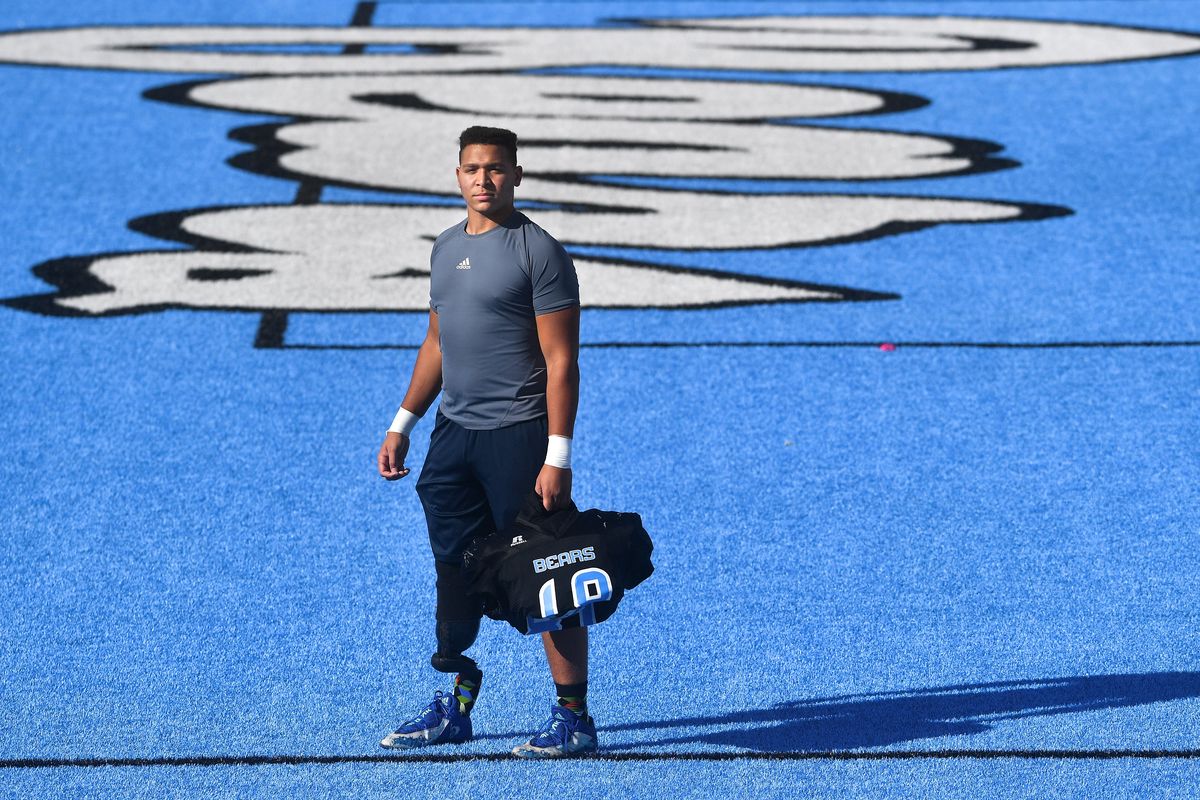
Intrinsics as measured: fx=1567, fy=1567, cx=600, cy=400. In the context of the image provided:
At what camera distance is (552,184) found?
30.7 ft

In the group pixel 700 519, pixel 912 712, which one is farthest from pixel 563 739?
pixel 700 519

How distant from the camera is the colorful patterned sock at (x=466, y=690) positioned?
156 inches

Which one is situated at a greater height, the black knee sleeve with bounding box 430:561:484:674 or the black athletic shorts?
the black athletic shorts

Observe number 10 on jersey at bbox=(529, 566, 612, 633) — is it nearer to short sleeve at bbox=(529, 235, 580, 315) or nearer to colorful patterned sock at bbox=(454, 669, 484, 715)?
colorful patterned sock at bbox=(454, 669, 484, 715)

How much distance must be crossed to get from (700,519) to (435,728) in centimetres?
168

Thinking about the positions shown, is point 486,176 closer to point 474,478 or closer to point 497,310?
point 497,310

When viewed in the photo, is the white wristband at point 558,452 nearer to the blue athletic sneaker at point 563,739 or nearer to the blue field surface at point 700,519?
the blue athletic sneaker at point 563,739

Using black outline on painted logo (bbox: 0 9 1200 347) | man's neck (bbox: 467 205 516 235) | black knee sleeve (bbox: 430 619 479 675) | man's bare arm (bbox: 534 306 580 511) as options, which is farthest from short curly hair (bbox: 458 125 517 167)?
black outline on painted logo (bbox: 0 9 1200 347)

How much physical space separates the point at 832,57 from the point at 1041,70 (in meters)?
1.67

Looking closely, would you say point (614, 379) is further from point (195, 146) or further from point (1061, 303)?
point (195, 146)

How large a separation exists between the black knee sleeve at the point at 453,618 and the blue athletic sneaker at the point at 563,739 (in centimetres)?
27

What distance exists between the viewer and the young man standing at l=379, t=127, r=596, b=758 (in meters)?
3.57

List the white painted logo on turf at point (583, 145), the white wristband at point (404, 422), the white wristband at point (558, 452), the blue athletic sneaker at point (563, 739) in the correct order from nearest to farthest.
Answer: the white wristband at point (558, 452)
the blue athletic sneaker at point (563, 739)
the white wristband at point (404, 422)
the white painted logo on turf at point (583, 145)

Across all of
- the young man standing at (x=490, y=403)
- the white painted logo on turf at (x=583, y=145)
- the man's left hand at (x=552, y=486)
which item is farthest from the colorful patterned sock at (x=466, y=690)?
the white painted logo on turf at (x=583, y=145)
